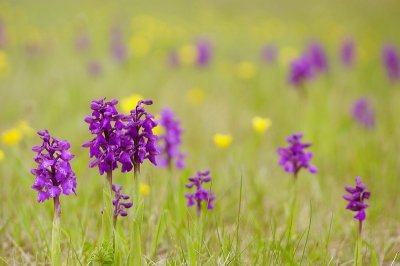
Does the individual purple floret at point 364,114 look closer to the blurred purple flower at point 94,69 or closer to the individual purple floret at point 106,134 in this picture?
the individual purple floret at point 106,134

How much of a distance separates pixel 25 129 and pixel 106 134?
1.93 metres

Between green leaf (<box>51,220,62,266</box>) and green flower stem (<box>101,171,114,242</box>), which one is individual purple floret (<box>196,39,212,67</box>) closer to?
green flower stem (<box>101,171,114,242</box>)

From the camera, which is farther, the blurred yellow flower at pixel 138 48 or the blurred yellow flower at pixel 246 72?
the blurred yellow flower at pixel 138 48

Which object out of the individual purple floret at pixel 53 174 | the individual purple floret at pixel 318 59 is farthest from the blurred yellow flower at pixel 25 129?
the individual purple floret at pixel 318 59

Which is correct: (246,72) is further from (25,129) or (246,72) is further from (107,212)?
(107,212)

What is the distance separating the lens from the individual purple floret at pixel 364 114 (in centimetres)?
409

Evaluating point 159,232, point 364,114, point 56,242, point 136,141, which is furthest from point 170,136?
point 364,114

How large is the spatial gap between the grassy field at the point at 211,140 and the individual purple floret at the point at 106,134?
388mm

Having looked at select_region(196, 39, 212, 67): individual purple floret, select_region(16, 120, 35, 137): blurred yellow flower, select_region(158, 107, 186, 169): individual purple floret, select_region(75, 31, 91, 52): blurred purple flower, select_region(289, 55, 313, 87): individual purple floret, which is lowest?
select_region(158, 107, 186, 169): individual purple floret

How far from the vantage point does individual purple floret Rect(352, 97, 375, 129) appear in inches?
161

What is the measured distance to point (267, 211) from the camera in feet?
8.74

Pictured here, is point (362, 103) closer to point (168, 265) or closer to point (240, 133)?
point (240, 133)

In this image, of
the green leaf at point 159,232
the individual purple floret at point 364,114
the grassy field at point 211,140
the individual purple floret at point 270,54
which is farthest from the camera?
the individual purple floret at point 270,54

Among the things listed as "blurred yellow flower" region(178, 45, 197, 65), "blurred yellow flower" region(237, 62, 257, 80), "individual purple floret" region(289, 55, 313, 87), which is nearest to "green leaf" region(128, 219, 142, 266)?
"individual purple floret" region(289, 55, 313, 87)
